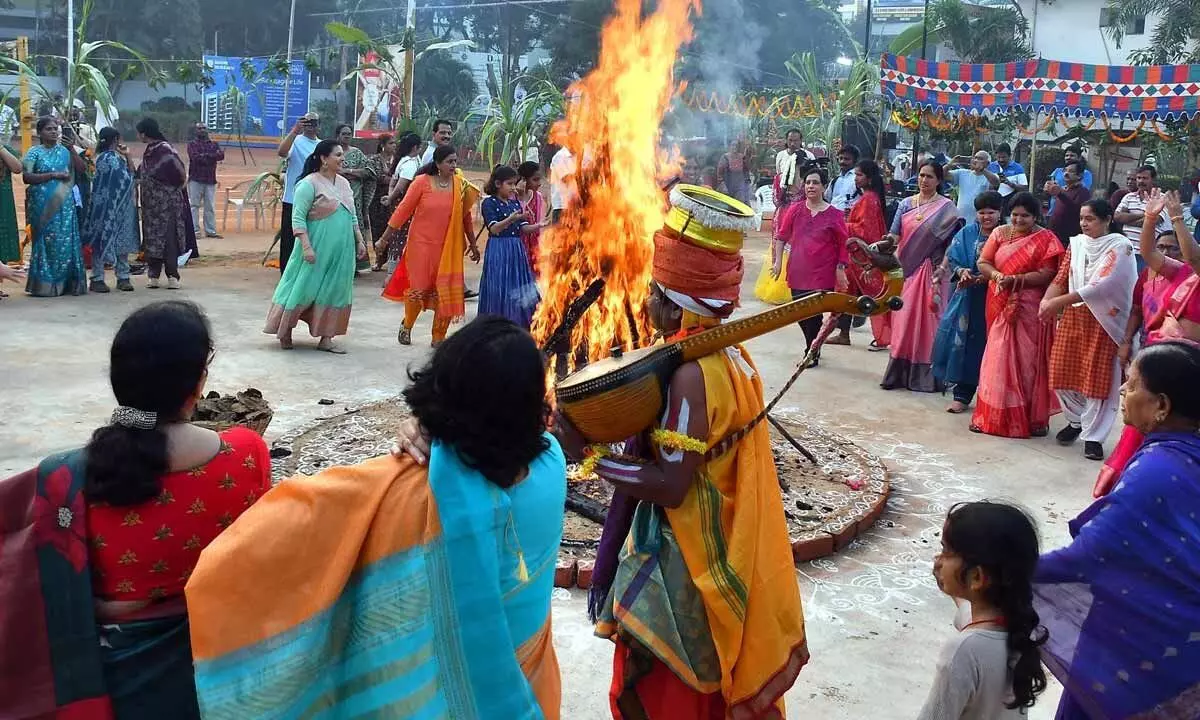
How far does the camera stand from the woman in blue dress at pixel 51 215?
36.3 feet

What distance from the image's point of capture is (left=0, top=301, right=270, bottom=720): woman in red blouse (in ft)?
6.97

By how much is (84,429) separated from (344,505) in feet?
18.7

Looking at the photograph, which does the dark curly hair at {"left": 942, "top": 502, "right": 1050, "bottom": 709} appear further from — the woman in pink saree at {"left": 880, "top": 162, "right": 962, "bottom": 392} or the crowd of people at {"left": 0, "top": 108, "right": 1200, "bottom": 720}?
the woman in pink saree at {"left": 880, "top": 162, "right": 962, "bottom": 392}

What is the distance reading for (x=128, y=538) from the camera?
2.14 metres

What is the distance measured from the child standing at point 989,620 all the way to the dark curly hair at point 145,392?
180 cm

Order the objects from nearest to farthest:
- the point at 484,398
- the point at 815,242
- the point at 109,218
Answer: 1. the point at 484,398
2. the point at 815,242
3. the point at 109,218

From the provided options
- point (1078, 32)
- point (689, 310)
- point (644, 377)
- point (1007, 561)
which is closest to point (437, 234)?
point (689, 310)

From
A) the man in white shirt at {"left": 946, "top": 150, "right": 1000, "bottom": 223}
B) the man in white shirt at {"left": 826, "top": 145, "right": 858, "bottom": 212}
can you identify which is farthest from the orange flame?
the man in white shirt at {"left": 946, "top": 150, "right": 1000, "bottom": 223}

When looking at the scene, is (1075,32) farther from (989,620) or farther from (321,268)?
(989,620)

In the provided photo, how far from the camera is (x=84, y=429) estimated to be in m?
6.83

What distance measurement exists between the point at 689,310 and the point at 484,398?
1.25 metres

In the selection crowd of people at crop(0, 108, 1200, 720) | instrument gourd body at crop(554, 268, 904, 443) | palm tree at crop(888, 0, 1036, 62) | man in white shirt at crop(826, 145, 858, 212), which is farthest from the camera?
palm tree at crop(888, 0, 1036, 62)

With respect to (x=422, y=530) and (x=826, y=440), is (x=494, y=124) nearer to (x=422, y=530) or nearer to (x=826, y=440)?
(x=826, y=440)

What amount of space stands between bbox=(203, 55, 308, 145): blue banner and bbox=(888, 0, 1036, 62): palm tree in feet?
61.1
